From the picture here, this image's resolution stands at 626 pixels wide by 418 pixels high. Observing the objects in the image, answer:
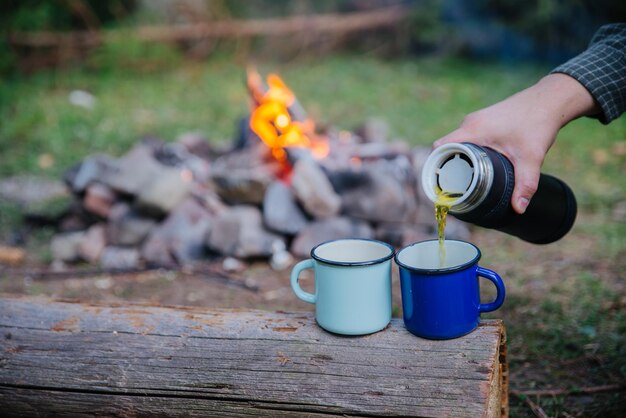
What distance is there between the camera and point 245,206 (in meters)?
4.24

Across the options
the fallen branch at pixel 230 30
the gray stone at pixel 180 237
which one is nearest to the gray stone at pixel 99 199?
the gray stone at pixel 180 237

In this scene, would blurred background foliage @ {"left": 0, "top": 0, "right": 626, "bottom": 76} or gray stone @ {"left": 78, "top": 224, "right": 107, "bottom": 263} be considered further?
blurred background foliage @ {"left": 0, "top": 0, "right": 626, "bottom": 76}

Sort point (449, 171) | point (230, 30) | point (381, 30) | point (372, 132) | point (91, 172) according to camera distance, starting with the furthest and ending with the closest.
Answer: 1. point (381, 30)
2. point (230, 30)
3. point (372, 132)
4. point (91, 172)
5. point (449, 171)

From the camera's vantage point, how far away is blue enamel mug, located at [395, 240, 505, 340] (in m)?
1.70

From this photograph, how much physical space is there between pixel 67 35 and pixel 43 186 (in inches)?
156

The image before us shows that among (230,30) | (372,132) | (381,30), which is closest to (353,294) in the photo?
(372,132)

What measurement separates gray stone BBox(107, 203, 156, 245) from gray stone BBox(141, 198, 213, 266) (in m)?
0.07

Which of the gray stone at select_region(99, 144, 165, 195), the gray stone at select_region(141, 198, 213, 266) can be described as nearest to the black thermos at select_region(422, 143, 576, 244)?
the gray stone at select_region(141, 198, 213, 266)

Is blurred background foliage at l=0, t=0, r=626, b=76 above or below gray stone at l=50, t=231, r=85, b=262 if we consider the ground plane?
above

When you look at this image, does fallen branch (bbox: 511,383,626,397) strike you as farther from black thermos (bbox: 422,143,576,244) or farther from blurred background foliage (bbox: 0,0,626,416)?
black thermos (bbox: 422,143,576,244)

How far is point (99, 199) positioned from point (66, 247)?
1.27 feet

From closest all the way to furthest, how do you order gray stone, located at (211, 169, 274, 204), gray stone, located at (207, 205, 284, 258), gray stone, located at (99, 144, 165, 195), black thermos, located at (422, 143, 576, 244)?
black thermos, located at (422, 143, 576, 244) → gray stone, located at (207, 205, 284, 258) → gray stone, located at (211, 169, 274, 204) → gray stone, located at (99, 144, 165, 195)

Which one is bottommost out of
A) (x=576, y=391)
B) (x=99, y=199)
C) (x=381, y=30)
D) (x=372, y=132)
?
(x=576, y=391)

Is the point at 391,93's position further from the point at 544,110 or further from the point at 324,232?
the point at 544,110
